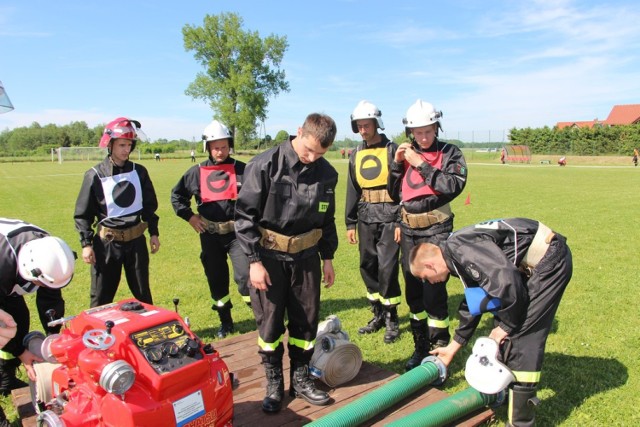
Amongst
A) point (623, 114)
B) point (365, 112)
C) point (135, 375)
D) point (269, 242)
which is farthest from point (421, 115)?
point (623, 114)

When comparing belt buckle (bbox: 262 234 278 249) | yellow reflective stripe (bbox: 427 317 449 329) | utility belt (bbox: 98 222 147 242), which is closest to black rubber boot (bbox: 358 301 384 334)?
yellow reflective stripe (bbox: 427 317 449 329)

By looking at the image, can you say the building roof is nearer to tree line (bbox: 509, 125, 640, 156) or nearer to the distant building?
the distant building

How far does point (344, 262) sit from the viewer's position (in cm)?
946

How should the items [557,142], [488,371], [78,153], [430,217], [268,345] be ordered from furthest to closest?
[78,153], [557,142], [430,217], [268,345], [488,371]

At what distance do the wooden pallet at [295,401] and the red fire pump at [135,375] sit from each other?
0.71 meters

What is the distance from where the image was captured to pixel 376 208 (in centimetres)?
539

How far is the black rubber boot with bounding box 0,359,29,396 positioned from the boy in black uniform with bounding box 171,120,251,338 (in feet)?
6.93

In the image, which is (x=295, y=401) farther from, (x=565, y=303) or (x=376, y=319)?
(x=565, y=303)

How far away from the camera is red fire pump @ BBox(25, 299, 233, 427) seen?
2.59 metres

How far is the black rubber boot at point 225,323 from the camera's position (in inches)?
228

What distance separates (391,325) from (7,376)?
3.97 m

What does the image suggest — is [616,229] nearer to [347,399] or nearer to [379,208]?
[379,208]

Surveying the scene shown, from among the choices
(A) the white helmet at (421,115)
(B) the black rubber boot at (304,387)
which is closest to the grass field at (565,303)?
(B) the black rubber boot at (304,387)

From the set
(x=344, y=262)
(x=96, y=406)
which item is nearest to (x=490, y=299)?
(x=96, y=406)
